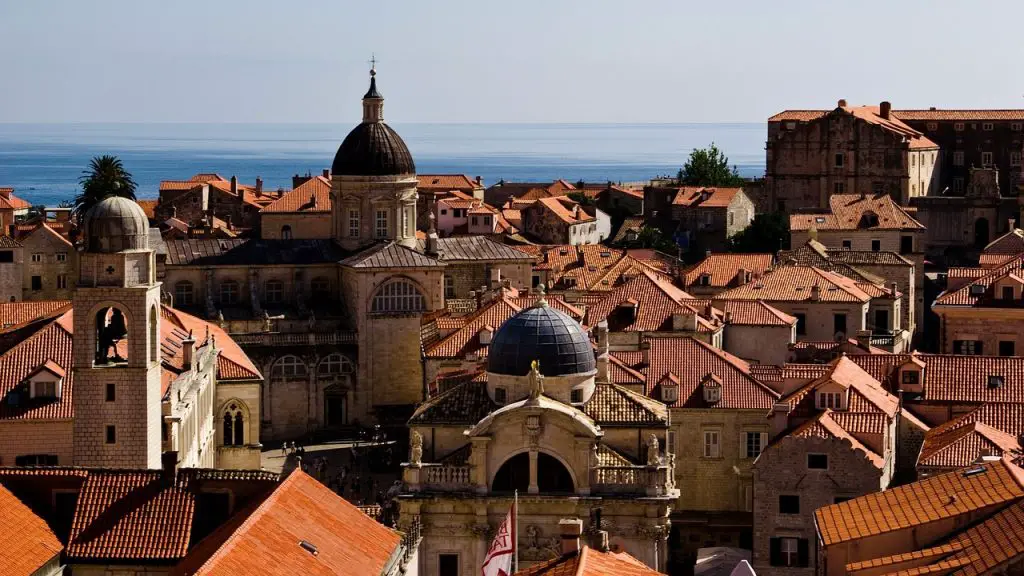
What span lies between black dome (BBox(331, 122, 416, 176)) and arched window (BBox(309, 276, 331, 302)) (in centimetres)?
476

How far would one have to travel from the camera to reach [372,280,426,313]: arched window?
83.2m

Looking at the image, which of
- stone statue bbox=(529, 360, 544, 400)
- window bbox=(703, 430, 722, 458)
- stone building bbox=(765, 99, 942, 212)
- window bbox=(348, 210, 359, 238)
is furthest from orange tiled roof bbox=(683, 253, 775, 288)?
stone statue bbox=(529, 360, 544, 400)

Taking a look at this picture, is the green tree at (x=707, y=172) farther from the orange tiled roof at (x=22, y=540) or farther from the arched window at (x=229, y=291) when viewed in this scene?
the orange tiled roof at (x=22, y=540)

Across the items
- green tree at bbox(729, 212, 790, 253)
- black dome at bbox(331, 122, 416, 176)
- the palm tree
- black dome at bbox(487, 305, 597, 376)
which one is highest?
black dome at bbox(331, 122, 416, 176)

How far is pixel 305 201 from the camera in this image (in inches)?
4281

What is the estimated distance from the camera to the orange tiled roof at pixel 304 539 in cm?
3534

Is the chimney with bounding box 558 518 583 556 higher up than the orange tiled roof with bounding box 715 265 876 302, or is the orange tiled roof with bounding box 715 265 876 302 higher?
the orange tiled roof with bounding box 715 265 876 302

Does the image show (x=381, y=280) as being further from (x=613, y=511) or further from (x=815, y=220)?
(x=613, y=511)

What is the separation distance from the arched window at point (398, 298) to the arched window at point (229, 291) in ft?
24.0

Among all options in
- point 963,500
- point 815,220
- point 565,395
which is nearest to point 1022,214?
point 815,220

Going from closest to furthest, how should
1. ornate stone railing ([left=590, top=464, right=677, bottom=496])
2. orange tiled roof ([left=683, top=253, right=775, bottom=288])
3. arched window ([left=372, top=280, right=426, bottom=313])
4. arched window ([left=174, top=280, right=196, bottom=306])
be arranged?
ornate stone railing ([left=590, top=464, right=677, bottom=496]) < arched window ([left=372, top=280, right=426, bottom=313]) < arched window ([left=174, top=280, right=196, bottom=306]) < orange tiled roof ([left=683, top=253, right=775, bottom=288])

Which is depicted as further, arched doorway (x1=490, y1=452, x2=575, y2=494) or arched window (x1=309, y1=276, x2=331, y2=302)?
arched window (x1=309, y1=276, x2=331, y2=302)

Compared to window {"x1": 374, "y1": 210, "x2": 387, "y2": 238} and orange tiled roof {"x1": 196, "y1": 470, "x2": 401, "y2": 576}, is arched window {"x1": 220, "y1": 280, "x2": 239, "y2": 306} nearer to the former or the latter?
window {"x1": 374, "y1": 210, "x2": 387, "y2": 238}

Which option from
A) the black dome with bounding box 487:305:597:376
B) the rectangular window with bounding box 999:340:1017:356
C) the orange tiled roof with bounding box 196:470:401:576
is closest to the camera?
the orange tiled roof with bounding box 196:470:401:576
